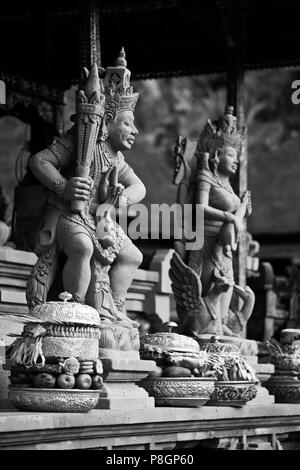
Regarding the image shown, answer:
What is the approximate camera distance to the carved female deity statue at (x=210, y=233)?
11.2m

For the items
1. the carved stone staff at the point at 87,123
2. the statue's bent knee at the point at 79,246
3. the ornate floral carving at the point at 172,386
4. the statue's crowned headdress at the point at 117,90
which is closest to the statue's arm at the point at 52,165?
the carved stone staff at the point at 87,123

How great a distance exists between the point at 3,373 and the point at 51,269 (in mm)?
1042

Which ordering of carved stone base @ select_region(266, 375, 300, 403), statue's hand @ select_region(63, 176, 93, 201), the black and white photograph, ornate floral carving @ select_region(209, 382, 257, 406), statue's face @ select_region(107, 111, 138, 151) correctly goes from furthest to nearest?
1. carved stone base @ select_region(266, 375, 300, 403)
2. ornate floral carving @ select_region(209, 382, 257, 406)
3. statue's face @ select_region(107, 111, 138, 151)
4. statue's hand @ select_region(63, 176, 93, 201)
5. the black and white photograph

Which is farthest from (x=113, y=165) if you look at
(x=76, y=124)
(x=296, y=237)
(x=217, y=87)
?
(x=217, y=87)

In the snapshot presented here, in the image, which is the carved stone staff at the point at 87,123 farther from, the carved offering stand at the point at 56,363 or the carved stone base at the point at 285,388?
the carved stone base at the point at 285,388

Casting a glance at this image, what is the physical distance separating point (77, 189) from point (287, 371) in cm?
337

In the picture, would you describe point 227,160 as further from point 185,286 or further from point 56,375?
point 56,375

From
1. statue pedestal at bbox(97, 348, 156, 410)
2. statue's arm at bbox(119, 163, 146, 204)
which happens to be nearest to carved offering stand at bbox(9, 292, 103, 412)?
statue pedestal at bbox(97, 348, 156, 410)

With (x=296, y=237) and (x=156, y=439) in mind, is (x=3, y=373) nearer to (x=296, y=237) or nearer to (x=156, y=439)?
(x=156, y=439)

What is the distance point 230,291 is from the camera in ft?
38.0

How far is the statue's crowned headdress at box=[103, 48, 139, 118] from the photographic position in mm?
9586

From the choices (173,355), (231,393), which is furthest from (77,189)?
(231,393)

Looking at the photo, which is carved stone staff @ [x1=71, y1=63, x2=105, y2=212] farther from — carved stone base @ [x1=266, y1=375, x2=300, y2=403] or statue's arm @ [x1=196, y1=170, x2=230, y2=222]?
carved stone base @ [x1=266, y1=375, x2=300, y2=403]

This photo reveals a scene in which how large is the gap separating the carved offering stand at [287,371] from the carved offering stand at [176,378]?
233cm
